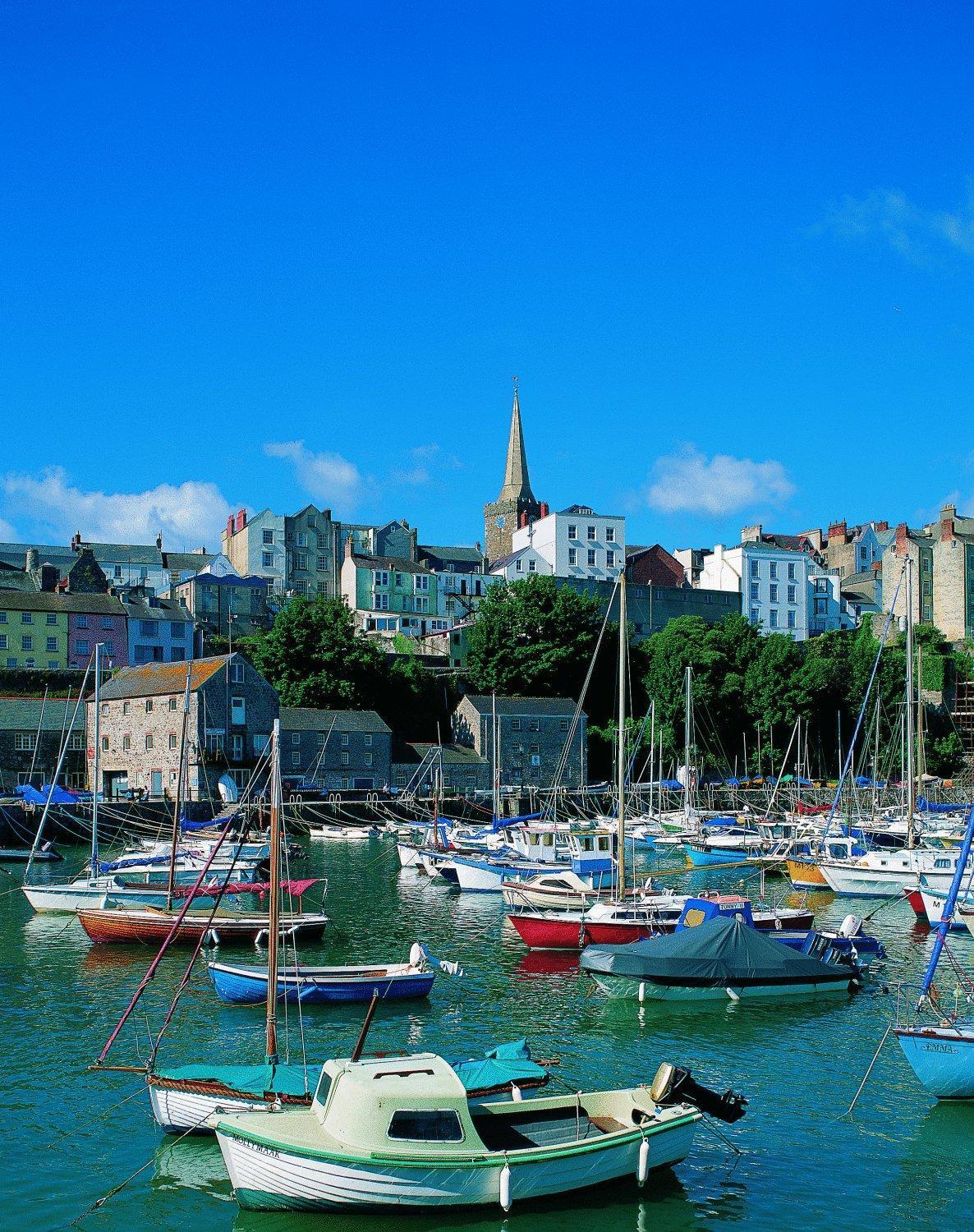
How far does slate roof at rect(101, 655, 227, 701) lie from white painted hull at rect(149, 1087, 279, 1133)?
218 ft

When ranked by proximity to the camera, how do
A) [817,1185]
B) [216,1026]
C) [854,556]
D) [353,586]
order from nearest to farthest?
1. [817,1185]
2. [216,1026]
3. [353,586]
4. [854,556]

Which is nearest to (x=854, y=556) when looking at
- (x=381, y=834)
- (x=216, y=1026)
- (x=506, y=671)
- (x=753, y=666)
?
(x=753, y=666)

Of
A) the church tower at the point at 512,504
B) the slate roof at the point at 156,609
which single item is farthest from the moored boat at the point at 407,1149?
the church tower at the point at 512,504

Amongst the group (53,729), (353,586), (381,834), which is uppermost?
(353,586)

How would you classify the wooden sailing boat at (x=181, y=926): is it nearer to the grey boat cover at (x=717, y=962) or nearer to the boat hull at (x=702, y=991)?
the grey boat cover at (x=717, y=962)

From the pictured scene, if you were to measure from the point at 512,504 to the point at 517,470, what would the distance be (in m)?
6.44

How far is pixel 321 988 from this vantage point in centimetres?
2991

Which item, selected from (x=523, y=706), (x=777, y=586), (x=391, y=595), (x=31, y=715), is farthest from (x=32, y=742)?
(x=777, y=586)

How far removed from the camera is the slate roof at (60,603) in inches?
4096

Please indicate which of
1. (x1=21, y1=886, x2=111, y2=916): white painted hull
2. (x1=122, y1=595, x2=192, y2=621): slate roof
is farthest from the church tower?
(x1=21, y1=886, x2=111, y2=916): white painted hull

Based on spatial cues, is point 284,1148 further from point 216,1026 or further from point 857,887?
point 857,887

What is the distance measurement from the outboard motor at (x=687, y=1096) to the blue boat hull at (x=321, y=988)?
37.9 ft

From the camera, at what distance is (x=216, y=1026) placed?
28.8 metres

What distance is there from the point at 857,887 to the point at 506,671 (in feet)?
202
